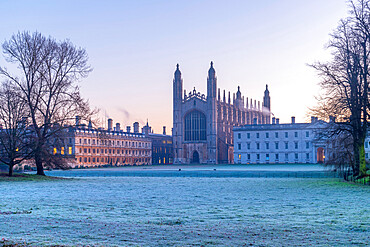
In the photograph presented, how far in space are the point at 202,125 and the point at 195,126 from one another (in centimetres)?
232

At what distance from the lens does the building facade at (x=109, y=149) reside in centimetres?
11244

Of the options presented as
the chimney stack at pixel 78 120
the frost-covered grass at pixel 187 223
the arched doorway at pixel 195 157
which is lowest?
the frost-covered grass at pixel 187 223

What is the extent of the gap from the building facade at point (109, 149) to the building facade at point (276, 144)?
28.5 m

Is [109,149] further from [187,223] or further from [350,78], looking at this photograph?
[187,223]

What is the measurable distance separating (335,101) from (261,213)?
2014 centimetres

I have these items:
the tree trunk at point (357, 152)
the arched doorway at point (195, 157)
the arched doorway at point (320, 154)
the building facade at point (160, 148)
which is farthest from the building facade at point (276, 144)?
the tree trunk at point (357, 152)

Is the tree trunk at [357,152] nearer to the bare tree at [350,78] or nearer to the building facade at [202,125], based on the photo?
the bare tree at [350,78]

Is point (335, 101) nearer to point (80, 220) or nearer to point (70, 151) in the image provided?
point (80, 220)

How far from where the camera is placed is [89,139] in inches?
4658

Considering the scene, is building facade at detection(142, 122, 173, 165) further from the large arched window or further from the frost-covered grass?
the frost-covered grass

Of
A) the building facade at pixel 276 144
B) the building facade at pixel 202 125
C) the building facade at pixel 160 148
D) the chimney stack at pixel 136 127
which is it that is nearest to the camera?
the building facade at pixel 276 144

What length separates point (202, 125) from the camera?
13525 centimetres

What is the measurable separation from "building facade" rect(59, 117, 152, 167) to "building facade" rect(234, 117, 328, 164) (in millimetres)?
28484

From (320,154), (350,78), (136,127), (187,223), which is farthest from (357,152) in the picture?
(136,127)
